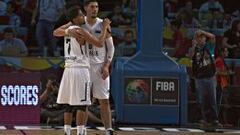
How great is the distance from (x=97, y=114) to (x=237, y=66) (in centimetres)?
374

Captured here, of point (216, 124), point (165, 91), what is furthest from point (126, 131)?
point (216, 124)

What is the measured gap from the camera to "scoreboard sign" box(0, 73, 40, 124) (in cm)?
1106

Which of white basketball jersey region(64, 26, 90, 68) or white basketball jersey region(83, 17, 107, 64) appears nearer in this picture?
white basketball jersey region(64, 26, 90, 68)

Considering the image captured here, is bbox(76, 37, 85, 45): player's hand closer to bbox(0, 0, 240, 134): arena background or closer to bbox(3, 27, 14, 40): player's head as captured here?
bbox(0, 0, 240, 134): arena background

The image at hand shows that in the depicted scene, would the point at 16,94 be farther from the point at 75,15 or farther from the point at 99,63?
the point at 75,15

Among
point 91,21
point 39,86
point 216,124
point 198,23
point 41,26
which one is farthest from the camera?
point 198,23

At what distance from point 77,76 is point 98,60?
0.73 m

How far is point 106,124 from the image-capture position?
9.19 m

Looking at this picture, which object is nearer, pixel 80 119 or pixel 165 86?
pixel 80 119

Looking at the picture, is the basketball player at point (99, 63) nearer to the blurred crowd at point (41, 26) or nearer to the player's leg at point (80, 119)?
the player's leg at point (80, 119)

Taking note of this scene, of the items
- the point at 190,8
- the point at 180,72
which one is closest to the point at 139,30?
the point at 180,72

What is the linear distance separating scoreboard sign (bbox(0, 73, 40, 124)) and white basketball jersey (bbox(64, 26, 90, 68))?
2.47 metres

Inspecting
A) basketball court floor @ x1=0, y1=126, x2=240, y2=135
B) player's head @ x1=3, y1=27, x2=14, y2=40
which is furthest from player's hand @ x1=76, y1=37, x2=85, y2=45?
player's head @ x1=3, y1=27, x2=14, y2=40

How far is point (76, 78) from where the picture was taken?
8633mm
